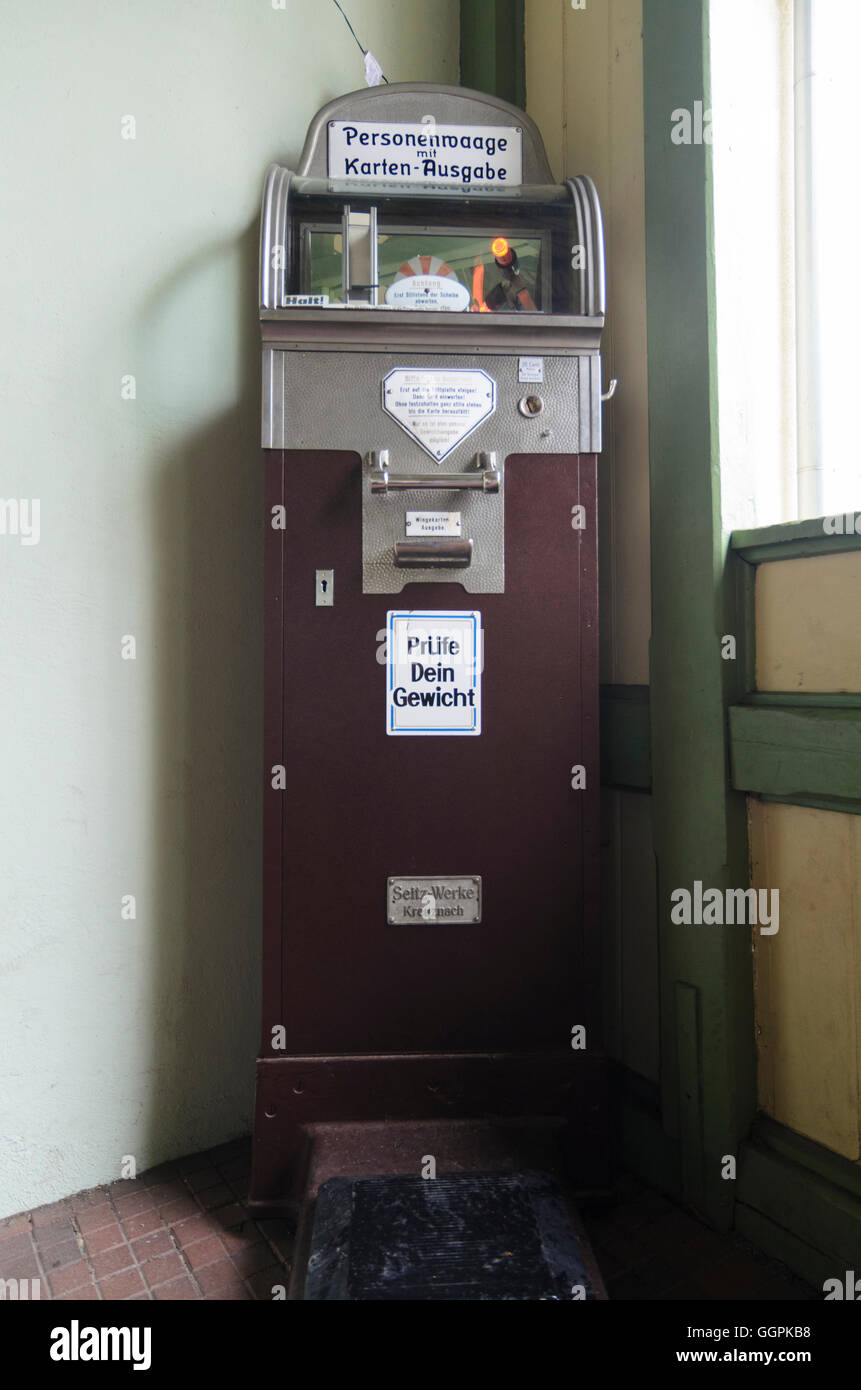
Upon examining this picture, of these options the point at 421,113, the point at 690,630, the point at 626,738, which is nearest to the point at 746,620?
the point at 690,630

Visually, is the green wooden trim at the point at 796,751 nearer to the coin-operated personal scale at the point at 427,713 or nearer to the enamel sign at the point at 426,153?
the coin-operated personal scale at the point at 427,713

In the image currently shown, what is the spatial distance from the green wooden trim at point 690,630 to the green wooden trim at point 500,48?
49 centimetres

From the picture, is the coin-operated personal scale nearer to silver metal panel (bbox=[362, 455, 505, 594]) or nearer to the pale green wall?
silver metal panel (bbox=[362, 455, 505, 594])

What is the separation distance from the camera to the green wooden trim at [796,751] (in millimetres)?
1382

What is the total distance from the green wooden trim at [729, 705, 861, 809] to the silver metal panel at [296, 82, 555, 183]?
50.3 inches

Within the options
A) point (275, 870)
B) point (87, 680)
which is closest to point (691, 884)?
point (275, 870)

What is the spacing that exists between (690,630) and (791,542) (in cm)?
26

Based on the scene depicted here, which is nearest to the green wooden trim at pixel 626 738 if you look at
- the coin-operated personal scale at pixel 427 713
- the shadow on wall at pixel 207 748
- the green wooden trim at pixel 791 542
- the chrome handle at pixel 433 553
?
the coin-operated personal scale at pixel 427 713

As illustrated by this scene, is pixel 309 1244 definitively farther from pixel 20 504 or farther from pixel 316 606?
pixel 20 504

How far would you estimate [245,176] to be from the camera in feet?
6.23

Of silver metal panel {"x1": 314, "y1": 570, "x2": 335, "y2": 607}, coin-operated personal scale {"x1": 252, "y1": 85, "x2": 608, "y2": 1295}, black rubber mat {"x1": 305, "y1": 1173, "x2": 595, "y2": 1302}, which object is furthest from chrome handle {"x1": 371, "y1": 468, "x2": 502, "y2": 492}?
black rubber mat {"x1": 305, "y1": 1173, "x2": 595, "y2": 1302}

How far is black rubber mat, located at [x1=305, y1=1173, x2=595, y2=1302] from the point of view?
1.20m

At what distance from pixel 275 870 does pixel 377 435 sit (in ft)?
2.81

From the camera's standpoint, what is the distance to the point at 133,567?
179 cm
